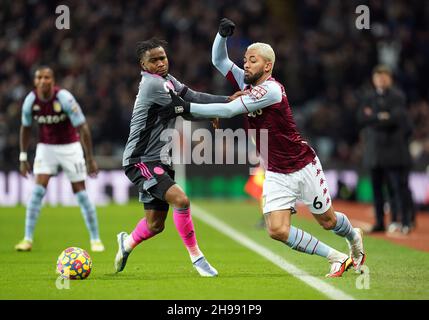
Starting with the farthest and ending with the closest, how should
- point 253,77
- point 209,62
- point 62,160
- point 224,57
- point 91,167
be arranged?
point 209,62 < point 62,160 < point 91,167 < point 224,57 < point 253,77

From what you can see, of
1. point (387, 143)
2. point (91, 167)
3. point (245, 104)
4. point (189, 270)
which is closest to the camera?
point (245, 104)

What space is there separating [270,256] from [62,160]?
9.49 ft

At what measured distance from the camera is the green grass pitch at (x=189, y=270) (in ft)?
26.2

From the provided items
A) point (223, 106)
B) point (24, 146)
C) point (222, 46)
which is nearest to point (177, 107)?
point (223, 106)

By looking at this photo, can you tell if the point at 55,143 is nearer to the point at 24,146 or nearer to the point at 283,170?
the point at 24,146

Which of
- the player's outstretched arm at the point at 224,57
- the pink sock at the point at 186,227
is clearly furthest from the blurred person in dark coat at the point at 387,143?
the pink sock at the point at 186,227

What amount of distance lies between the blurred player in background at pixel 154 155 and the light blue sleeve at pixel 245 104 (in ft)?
1.18

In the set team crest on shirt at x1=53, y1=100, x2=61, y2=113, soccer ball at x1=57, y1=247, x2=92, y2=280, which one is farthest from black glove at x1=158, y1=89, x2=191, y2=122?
team crest on shirt at x1=53, y1=100, x2=61, y2=113

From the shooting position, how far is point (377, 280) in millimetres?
8797

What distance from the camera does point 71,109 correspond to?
1189 cm

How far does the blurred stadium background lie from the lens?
21275 mm

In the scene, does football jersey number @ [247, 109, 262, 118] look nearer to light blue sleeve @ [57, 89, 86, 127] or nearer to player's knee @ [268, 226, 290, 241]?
player's knee @ [268, 226, 290, 241]

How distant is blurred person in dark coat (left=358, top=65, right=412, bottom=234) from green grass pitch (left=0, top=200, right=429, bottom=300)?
1.16 m
